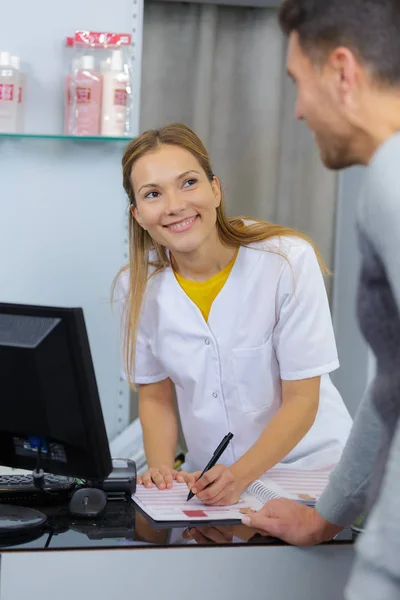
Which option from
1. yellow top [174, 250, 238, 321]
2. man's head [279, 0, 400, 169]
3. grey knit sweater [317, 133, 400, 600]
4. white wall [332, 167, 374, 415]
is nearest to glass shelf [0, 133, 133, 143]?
yellow top [174, 250, 238, 321]

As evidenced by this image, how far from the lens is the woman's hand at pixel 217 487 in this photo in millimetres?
1326

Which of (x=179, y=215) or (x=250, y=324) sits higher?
(x=179, y=215)

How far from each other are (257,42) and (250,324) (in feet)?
5.10

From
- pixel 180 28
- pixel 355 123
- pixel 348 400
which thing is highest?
pixel 180 28

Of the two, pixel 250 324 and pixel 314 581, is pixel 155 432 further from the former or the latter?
pixel 314 581

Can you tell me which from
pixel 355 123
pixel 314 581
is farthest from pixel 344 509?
pixel 355 123

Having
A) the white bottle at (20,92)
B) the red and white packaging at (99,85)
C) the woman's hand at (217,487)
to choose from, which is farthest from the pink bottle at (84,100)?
the woman's hand at (217,487)

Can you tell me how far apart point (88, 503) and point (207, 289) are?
2.13ft

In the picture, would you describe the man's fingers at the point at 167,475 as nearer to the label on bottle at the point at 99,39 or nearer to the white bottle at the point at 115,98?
the white bottle at the point at 115,98

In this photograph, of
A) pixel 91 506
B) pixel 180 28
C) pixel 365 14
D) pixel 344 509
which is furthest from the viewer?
pixel 180 28

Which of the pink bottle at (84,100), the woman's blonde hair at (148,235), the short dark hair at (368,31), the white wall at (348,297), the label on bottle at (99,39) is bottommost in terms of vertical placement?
the white wall at (348,297)

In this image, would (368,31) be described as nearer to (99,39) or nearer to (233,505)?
(233,505)

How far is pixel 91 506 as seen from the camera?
1.27 metres

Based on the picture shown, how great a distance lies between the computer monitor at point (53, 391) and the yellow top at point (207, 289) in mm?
652
